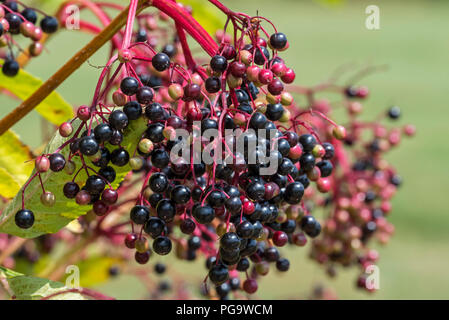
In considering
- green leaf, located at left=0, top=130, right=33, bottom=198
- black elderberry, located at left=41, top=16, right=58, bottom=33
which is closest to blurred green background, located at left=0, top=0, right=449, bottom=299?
black elderberry, located at left=41, top=16, right=58, bottom=33

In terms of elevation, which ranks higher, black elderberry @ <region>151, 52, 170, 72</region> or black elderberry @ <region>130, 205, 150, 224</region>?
black elderberry @ <region>151, 52, 170, 72</region>

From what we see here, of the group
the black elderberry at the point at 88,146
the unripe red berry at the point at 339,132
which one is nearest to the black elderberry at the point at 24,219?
the black elderberry at the point at 88,146

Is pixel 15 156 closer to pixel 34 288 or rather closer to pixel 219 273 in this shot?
pixel 34 288

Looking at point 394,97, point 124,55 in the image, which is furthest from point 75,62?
point 394,97

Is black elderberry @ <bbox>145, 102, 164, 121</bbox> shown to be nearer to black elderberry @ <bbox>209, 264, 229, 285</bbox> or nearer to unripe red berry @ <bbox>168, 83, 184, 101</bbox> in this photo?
unripe red berry @ <bbox>168, 83, 184, 101</bbox>
